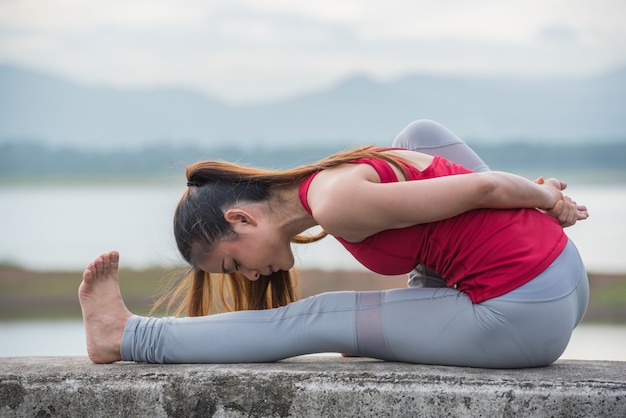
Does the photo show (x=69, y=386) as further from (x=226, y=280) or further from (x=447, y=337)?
(x=447, y=337)

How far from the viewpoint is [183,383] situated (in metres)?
2.31

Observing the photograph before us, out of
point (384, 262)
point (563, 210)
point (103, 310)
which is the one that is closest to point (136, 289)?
point (103, 310)

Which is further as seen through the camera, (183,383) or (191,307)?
(191,307)

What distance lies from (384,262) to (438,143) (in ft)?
1.81

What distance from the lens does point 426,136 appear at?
2.82m

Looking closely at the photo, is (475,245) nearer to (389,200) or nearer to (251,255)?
(389,200)

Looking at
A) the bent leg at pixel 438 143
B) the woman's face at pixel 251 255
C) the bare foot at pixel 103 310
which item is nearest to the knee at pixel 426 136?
the bent leg at pixel 438 143

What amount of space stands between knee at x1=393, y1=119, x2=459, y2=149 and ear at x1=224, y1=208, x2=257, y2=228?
0.61m

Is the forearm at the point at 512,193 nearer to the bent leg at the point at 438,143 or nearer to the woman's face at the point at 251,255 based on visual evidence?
the bent leg at the point at 438,143

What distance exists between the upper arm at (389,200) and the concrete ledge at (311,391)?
1.32ft

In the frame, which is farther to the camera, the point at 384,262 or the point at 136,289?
the point at 136,289

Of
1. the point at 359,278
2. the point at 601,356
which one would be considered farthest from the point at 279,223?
the point at 359,278

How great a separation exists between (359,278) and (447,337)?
12.1 m

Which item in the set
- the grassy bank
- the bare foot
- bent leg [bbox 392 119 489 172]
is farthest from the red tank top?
the grassy bank
